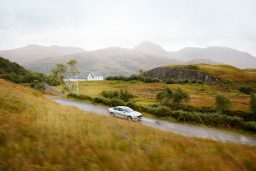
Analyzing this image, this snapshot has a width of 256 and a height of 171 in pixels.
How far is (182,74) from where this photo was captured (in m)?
161

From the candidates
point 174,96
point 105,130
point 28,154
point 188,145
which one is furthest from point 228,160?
point 174,96

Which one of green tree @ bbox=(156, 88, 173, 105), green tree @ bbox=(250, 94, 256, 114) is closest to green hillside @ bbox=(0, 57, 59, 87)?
green tree @ bbox=(156, 88, 173, 105)

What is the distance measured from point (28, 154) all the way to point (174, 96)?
180 ft

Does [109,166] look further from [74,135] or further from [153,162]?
[74,135]

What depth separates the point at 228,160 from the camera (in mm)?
4289

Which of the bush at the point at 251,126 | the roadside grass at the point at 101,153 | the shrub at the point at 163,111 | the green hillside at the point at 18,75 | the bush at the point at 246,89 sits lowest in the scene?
the bush at the point at 251,126

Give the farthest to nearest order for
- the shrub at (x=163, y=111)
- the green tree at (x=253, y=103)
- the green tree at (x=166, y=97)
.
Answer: the green tree at (x=166, y=97) → the green tree at (x=253, y=103) → the shrub at (x=163, y=111)

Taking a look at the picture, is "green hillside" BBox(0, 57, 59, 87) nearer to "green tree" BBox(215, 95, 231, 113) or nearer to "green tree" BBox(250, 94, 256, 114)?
"green tree" BBox(215, 95, 231, 113)

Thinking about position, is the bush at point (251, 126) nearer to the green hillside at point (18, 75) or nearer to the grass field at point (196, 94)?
the grass field at point (196, 94)

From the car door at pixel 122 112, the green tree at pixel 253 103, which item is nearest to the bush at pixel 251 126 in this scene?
the car door at pixel 122 112

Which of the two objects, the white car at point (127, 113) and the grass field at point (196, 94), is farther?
the grass field at point (196, 94)

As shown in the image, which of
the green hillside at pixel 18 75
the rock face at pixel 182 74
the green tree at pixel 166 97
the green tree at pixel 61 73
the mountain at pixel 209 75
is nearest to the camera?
the green tree at pixel 166 97

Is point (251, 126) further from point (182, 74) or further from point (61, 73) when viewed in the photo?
point (182, 74)

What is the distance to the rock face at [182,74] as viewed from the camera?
144 m
